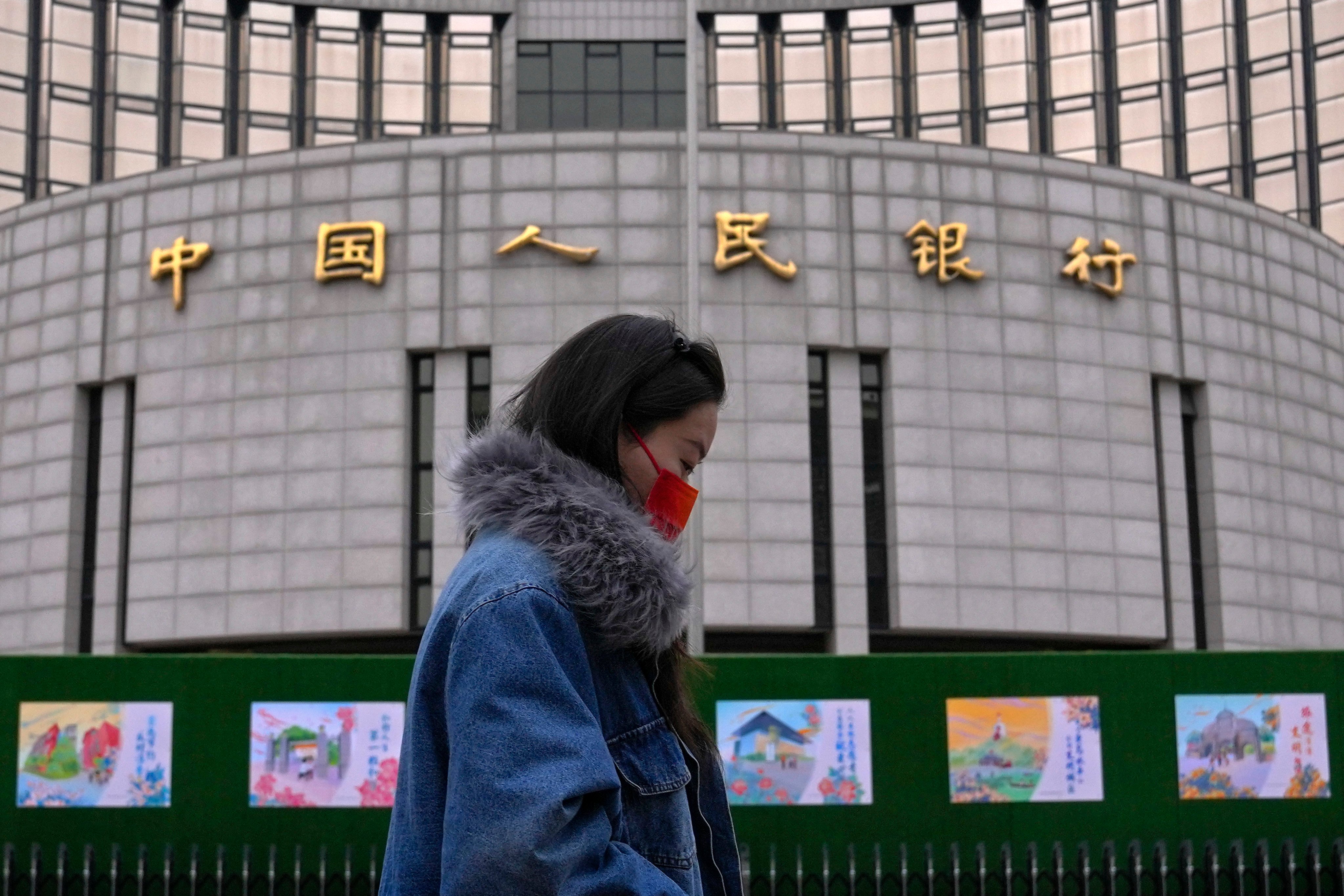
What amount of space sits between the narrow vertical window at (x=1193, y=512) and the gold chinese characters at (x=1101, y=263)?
2.73m

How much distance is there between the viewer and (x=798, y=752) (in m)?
16.0

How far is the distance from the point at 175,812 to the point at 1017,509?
18957 mm

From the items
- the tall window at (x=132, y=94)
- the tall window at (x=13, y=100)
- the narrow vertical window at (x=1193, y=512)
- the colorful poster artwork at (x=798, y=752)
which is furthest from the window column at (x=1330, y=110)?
the tall window at (x=13, y=100)

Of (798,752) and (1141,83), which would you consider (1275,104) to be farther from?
(798,752)

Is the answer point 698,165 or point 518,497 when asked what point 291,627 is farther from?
point 518,497

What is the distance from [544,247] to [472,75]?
18148 millimetres

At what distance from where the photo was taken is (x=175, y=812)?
1576 centimetres

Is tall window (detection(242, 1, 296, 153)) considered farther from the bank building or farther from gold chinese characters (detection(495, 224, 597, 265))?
gold chinese characters (detection(495, 224, 597, 265))

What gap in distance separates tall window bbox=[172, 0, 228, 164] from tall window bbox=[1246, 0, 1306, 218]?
28.7 meters

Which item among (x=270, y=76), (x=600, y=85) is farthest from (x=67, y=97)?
(x=600, y=85)

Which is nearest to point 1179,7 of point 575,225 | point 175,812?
point 575,225

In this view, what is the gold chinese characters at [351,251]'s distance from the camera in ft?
102

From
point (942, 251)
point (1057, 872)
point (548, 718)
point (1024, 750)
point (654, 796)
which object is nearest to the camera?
point (548, 718)

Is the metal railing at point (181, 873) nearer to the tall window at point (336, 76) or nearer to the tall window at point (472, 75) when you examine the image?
the tall window at point (472, 75)
